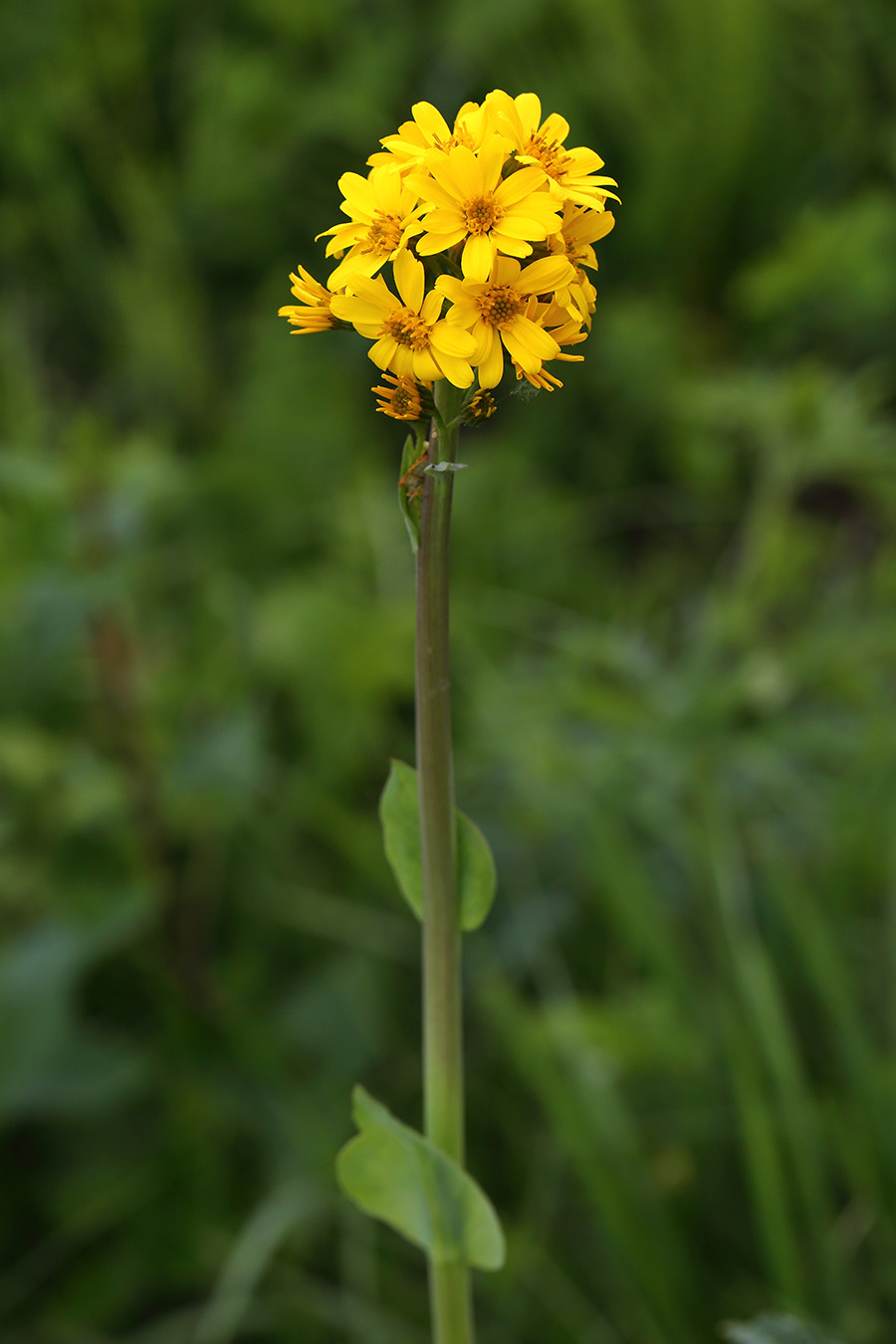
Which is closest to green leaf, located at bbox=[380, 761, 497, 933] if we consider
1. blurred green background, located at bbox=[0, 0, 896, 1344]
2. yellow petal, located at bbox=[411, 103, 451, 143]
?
yellow petal, located at bbox=[411, 103, 451, 143]

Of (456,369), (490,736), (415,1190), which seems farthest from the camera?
(490,736)

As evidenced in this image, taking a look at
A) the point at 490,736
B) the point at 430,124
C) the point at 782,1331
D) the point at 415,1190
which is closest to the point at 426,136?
the point at 430,124

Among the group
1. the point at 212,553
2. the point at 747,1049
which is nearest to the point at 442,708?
the point at 747,1049

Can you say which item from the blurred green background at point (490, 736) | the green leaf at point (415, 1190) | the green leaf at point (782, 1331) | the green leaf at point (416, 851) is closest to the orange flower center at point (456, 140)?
the green leaf at point (416, 851)

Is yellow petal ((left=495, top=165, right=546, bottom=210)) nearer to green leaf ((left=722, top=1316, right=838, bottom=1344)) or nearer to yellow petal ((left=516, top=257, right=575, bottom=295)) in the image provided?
yellow petal ((left=516, top=257, right=575, bottom=295))

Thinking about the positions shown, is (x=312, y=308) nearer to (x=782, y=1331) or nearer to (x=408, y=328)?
(x=408, y=328)

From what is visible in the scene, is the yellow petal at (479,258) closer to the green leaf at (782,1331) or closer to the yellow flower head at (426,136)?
the yellow flower head at (426,136)

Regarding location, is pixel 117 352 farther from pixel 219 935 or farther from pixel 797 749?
pixel 797 749
